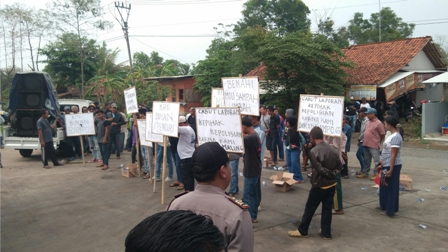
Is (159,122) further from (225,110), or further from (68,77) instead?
(68,77)

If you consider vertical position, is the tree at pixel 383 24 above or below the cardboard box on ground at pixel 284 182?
above

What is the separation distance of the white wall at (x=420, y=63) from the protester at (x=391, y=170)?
1799 centimetres

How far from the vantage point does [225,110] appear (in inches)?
250

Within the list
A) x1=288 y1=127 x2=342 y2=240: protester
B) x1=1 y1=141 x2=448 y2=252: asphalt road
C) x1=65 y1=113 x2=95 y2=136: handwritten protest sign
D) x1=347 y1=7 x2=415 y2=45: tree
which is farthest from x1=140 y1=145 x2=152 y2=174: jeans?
x1=347 y1=7 x2=415 y2=45: tree

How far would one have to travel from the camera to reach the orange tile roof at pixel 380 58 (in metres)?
21.8

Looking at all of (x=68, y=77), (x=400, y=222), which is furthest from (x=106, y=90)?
(x=400, y=222)

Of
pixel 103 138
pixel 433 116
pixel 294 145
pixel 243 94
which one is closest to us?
pixel 243 94

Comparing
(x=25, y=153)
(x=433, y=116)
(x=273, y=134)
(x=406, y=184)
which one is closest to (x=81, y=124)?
(x=25, y=153)

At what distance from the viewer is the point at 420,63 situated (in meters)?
24.3

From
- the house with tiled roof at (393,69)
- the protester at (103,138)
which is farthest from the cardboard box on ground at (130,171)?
the house with tiled roof at (393,69)

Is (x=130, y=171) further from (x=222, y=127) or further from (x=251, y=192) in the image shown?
(x=251, y=192)

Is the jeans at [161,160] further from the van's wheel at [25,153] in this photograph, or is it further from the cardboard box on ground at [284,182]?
the van's wheel at [25,153]

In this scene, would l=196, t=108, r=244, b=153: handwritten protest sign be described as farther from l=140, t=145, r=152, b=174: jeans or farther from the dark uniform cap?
l=140, t=145, r=152, b=174: jeans

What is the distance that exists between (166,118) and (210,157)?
5623 millimetres
